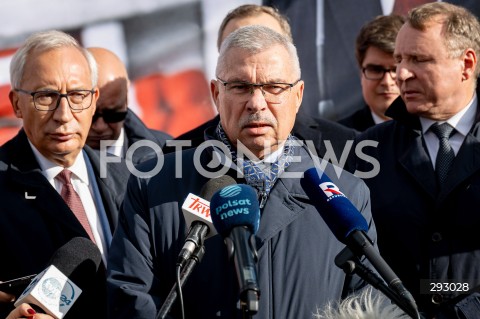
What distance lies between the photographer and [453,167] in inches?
185

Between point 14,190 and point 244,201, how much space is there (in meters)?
1.76

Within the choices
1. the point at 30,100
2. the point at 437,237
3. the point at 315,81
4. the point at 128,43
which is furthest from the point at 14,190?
the point at 315,81

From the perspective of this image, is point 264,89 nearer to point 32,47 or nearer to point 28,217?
point 28,217

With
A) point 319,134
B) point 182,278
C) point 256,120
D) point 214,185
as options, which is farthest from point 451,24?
point 182,278

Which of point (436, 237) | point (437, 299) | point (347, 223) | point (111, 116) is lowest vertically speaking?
point (437, 299)

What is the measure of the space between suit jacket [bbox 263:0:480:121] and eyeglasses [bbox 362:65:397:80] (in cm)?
69

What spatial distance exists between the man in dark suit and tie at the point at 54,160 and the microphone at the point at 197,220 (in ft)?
3.80

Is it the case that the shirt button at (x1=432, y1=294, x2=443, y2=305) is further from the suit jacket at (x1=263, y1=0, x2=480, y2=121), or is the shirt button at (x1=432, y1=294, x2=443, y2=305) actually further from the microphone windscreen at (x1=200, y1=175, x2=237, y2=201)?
the suit jacket at (x1=263, y1=0, x2=480, y2=121)

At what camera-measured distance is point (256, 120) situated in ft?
13.1

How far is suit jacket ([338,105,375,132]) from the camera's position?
249 inches

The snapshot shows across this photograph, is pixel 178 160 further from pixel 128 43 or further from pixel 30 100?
pixel 128 43

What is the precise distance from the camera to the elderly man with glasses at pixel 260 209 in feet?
12.1

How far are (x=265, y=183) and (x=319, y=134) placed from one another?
5.08 ft

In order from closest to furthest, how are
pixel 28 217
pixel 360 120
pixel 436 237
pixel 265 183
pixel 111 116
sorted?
1. pixel 265 183
2. pixel 28 217
3. pixel 436 237
4. pixel 111 116
5. pixel 360 120
